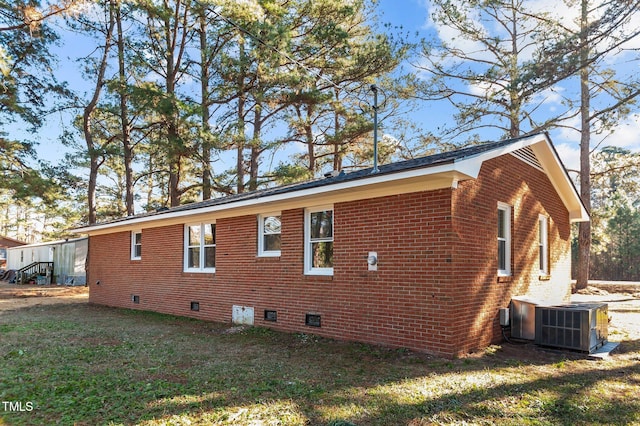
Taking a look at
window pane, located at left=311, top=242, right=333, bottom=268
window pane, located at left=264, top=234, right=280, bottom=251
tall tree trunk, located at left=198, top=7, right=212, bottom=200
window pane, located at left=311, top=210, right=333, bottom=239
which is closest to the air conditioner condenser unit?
window pane, located at left=311, top=242, right=333, bottom=268

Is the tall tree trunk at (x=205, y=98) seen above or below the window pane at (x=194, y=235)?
above

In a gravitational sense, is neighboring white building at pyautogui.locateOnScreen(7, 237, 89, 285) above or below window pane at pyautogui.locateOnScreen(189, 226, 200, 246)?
below

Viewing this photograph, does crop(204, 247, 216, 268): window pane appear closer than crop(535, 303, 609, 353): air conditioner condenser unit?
No

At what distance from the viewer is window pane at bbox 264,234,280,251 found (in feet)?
30.1

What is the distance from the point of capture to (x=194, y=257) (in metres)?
11.4

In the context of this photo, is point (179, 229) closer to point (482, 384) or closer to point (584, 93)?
point (482, 384)

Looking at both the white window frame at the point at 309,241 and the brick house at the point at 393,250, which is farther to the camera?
the white window frame at the point at 309,241

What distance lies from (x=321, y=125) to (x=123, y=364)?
1810 centimetres

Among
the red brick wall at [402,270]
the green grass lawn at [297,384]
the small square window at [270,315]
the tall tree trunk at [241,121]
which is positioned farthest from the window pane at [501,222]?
the tall tree trunk at [241,121]

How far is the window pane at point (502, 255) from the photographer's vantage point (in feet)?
26.6

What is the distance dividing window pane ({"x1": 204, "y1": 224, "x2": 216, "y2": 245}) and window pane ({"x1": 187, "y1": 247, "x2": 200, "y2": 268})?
1.51 feet

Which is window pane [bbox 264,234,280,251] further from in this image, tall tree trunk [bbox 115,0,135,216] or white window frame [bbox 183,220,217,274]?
tall tree trunk [bbox 115,0,135,216]

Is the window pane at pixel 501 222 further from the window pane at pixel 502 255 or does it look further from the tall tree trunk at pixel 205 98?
the tall tree trunk at pixel 205 98

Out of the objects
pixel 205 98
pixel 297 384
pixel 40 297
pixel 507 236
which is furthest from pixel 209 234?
pixel 40 297
